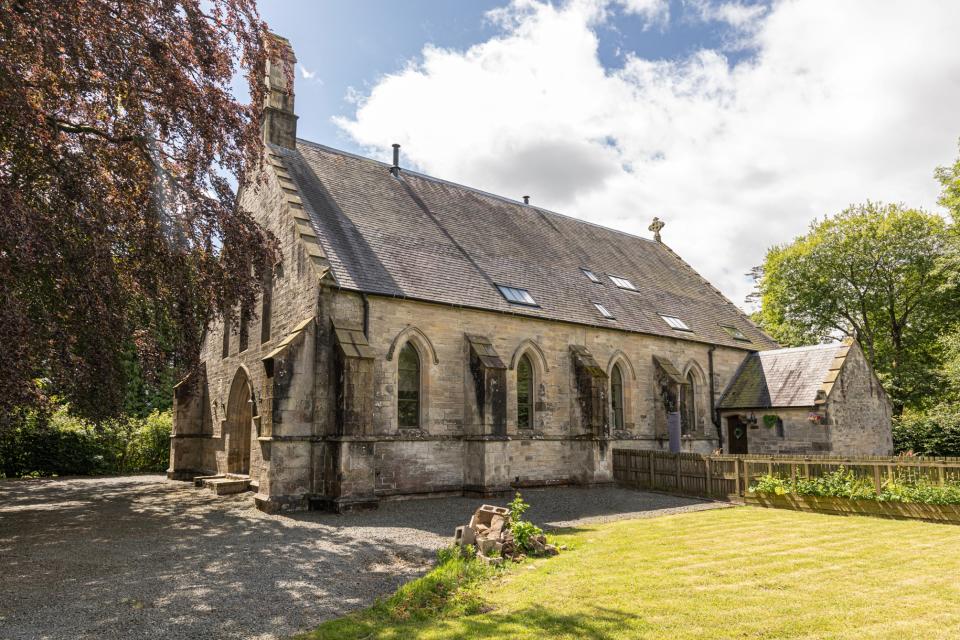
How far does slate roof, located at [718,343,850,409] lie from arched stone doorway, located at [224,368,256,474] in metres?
17.6

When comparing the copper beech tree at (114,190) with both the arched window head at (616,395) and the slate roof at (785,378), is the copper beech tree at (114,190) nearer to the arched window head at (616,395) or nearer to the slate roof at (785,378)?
the arched window head at (616,395)

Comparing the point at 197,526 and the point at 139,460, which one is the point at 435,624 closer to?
the point at 197,526

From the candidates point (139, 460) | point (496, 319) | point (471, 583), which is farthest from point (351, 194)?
point (139, 460)

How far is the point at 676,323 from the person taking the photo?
80.6 ft

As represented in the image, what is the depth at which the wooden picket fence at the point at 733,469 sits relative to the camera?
13.7 m

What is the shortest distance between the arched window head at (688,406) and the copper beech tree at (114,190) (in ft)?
53.7

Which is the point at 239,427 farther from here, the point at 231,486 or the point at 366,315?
the point at 366,315

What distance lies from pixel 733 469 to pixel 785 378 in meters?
8.49

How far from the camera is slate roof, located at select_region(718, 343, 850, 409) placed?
21.5 meters

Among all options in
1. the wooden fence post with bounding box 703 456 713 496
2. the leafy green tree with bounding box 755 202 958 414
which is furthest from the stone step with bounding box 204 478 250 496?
the leafy green tree with bounding box 755 202 958 414

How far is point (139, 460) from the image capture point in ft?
86.4

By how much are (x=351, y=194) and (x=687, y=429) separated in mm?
15082

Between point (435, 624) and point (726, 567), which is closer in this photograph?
point (435, 624)

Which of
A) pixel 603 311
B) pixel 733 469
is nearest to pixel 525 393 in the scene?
pixel 603 311
